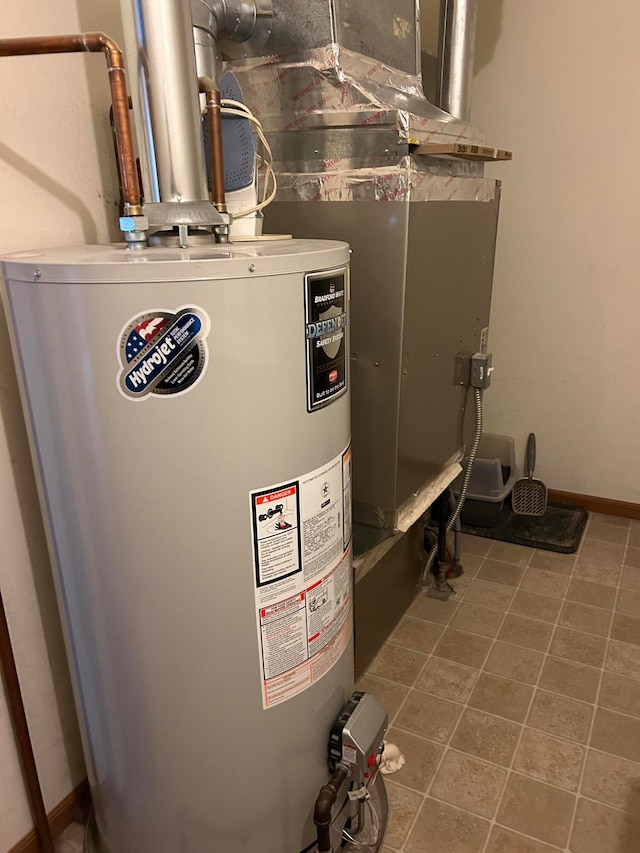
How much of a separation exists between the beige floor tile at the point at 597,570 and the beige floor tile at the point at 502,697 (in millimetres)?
657

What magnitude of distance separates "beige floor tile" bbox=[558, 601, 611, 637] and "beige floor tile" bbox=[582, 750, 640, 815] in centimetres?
50

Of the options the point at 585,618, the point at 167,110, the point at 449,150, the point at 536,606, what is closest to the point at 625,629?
the point at 585,618

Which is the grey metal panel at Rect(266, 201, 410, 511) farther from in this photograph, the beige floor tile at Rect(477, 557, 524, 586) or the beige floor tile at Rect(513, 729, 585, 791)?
the beige floor tile at Rect(477, 557, 524, 586)

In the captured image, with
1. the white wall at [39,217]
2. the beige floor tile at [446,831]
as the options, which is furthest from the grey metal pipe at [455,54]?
the beige floor tile at [446,831]

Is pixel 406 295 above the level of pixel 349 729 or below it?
above

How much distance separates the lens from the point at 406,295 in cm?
142

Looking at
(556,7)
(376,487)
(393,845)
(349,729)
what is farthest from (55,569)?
(556,7)

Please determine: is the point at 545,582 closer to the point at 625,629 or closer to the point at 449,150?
the point at 625,629

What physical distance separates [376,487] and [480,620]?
0.77m

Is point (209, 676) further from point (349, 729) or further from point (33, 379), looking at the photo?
point (33, 379)

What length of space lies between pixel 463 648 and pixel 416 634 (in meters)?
0.15

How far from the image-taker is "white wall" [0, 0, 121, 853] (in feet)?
3.56

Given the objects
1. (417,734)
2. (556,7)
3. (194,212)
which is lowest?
(417,734)

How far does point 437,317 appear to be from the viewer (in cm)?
164
